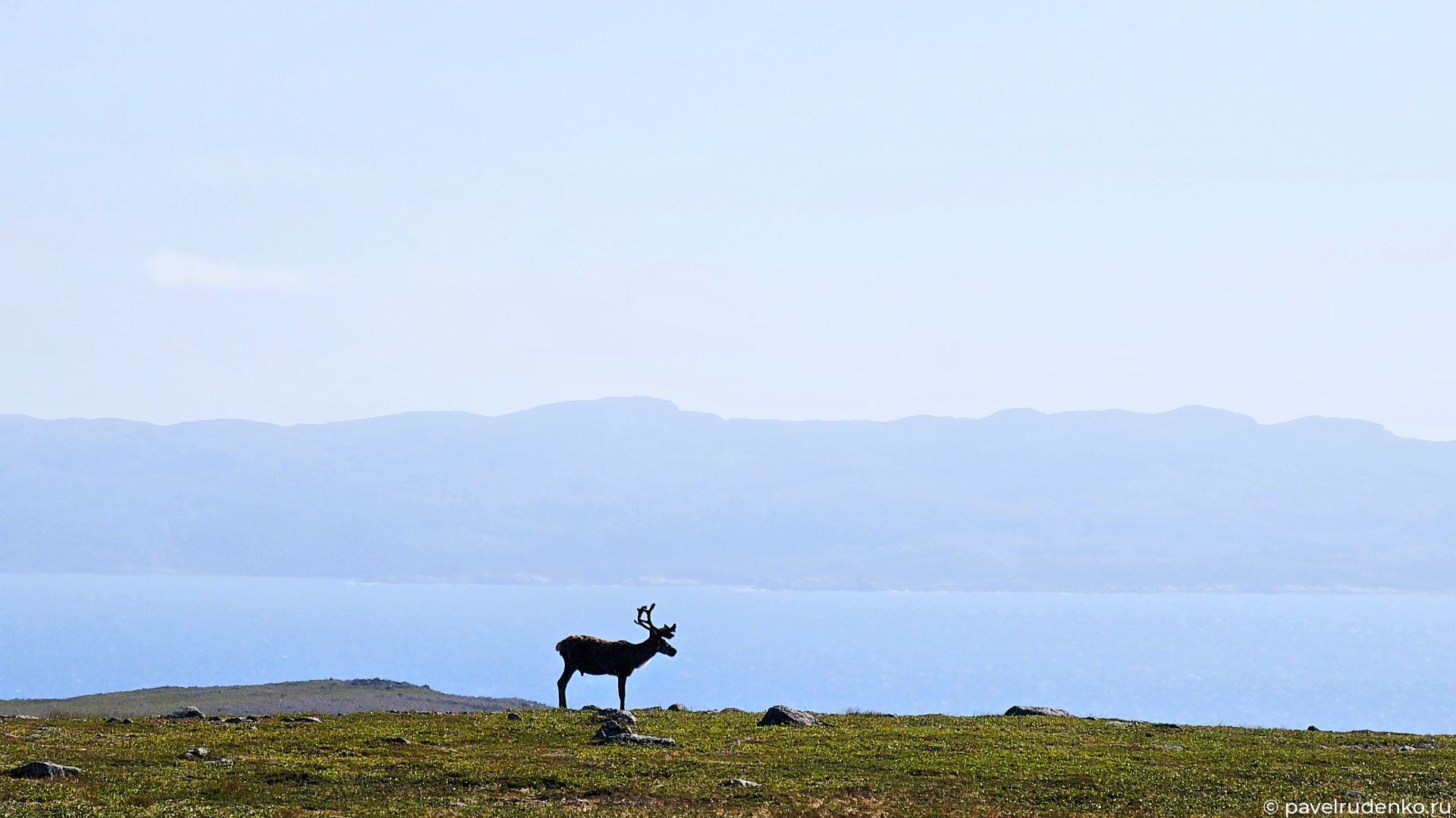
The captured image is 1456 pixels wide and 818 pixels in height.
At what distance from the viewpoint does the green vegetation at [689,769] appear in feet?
87.2

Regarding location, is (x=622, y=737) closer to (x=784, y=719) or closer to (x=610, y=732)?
(x=610, y=732)

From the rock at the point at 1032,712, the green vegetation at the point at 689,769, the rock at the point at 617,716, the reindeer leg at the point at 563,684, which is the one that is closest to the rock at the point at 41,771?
the green vegetation at the point at 689,769

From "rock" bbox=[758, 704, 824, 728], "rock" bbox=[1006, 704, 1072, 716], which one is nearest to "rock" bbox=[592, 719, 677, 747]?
"rock" bbox=[758, 704, 824, 728]

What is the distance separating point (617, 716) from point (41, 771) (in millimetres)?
17146

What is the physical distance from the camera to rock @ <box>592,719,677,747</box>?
3547 centimetres

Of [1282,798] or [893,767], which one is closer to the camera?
[1282,798]

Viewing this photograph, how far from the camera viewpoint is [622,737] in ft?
118

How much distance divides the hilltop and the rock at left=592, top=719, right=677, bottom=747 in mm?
22337

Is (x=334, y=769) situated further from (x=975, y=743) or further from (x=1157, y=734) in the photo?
(x=1157, y=734)

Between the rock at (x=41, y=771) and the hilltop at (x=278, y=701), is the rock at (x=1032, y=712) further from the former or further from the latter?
the rock at (x=41, y=771)

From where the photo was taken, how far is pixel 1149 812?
1051 inches

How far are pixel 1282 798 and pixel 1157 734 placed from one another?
1270 cm

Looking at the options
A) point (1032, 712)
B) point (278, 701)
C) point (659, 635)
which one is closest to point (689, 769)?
point (659, 635)

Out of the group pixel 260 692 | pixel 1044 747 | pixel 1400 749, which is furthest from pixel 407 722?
pixel 260 692
